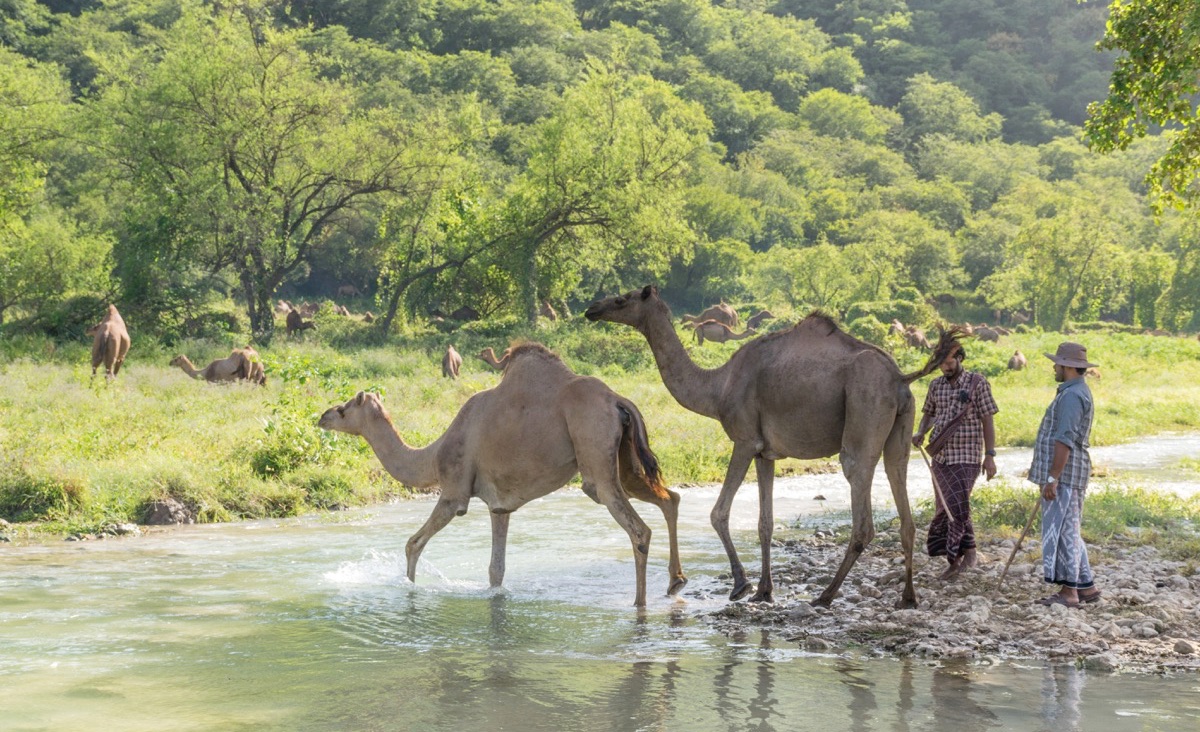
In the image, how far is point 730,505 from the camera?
34.1ft

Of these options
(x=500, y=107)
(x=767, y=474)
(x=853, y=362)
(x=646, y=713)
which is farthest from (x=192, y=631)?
(x=500, y=107)

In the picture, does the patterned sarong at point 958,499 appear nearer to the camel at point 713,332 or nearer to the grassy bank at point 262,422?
the grassy bank at point 262,422

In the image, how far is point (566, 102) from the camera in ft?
151

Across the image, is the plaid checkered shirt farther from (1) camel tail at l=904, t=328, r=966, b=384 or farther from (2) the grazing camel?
(2) the grazing camel

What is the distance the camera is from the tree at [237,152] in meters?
36.2

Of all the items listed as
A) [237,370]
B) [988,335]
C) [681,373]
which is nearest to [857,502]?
[681,373]

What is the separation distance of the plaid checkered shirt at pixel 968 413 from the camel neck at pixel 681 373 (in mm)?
2033

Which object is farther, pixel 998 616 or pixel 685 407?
pixel 685 407

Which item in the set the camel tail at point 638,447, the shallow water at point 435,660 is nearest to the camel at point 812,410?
the camel tail at point 638,447

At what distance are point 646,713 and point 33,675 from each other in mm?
4167

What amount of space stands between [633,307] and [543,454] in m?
1.59

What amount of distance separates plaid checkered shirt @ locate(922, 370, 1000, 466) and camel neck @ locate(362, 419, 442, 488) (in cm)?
464

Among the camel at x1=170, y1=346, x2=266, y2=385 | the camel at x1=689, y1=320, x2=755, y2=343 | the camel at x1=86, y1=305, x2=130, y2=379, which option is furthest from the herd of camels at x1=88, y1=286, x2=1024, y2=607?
the camel at x1=689, y1=320, x2=755, y2=343

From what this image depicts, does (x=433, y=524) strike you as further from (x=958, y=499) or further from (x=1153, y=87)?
(x=1153, y=87)
